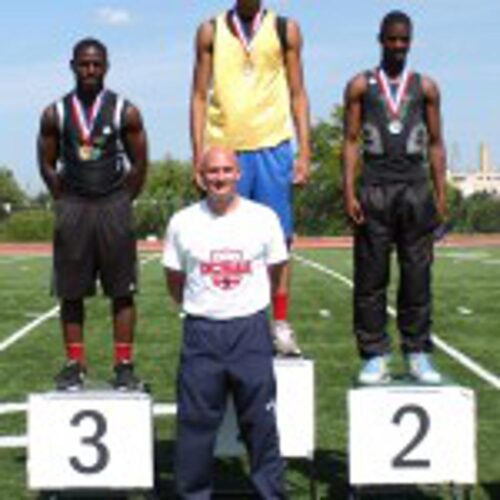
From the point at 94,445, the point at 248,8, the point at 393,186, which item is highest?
the point at 248,8

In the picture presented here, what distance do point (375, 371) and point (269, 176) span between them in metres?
1.09

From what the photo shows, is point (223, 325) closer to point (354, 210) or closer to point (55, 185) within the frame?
point (354, 210)

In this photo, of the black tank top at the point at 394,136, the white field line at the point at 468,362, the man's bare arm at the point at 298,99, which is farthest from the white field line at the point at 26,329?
the black tank top at the point at 394,136

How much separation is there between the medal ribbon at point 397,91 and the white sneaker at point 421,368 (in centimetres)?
117

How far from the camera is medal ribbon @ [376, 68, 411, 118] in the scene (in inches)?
238

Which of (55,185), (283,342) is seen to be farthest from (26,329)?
(283,342)

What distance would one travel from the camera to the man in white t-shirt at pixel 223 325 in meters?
5.33

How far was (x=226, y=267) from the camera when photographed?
5328 millimetres

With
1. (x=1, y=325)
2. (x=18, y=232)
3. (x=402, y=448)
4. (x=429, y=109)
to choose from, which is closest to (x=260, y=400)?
(x=402, y=448)

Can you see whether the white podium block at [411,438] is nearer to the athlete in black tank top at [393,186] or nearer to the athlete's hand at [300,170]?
the athlete in black tank top at [393,186]

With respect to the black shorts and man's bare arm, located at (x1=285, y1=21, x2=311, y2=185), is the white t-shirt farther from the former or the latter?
man's bare arm, located at (x1=285, y1=21, x2=311, y2=185)

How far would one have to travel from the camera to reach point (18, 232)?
52938mm

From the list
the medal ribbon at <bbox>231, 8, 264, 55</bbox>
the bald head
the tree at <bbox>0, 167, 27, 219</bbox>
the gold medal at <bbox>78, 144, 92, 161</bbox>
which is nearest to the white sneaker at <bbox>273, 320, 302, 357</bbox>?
the gold medal at <bbox>78, 144, 92, 161</bbox>

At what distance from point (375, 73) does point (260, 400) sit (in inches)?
67.8
